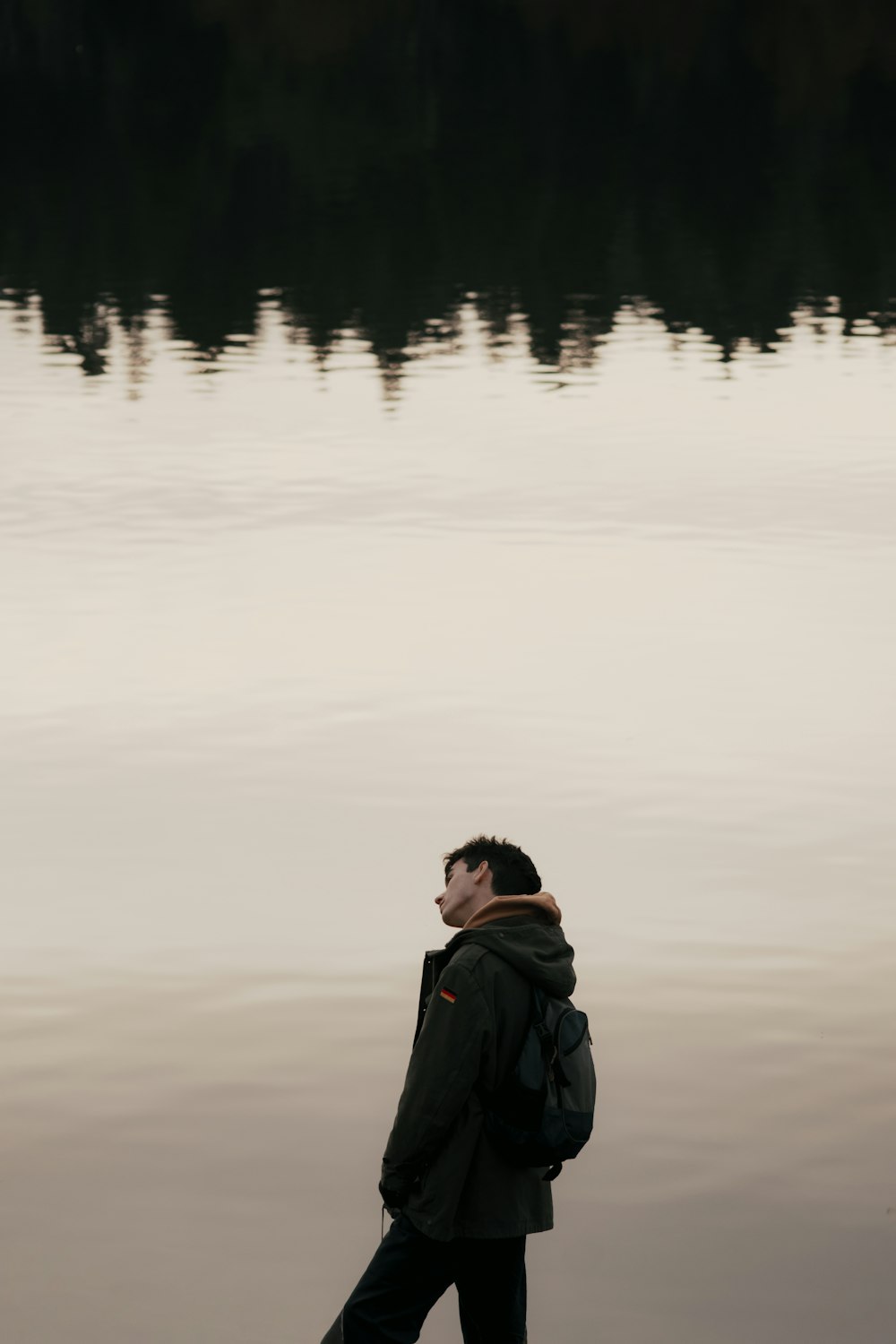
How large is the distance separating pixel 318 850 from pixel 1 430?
48.5 feet

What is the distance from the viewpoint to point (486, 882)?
19.7 feet

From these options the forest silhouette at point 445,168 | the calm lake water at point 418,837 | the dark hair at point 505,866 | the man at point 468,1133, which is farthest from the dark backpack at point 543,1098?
the forest silhouette at point 445,168

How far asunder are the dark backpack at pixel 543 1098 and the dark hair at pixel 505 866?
264 millimetres

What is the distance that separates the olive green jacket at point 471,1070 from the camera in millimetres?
5781

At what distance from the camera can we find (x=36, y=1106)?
331 inches

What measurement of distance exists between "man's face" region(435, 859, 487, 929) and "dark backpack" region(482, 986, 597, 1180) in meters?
0.27

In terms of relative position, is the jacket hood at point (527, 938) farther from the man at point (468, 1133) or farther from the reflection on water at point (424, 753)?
the reflection on water at point (424, 753)

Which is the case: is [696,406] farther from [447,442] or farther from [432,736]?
[432,736]

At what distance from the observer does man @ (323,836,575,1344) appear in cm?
579

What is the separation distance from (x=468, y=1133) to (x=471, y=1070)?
0.64 feet

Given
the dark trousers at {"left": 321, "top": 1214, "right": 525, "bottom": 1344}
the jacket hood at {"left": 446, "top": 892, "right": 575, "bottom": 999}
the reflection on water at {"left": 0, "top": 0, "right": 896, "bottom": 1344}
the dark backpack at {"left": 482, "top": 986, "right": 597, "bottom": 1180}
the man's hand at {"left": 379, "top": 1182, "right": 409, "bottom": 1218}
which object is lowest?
the reflection on water at {"left": 0, "top": 0, "right": 896, "bottom": 1344}

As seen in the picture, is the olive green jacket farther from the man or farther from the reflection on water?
the reflection on water

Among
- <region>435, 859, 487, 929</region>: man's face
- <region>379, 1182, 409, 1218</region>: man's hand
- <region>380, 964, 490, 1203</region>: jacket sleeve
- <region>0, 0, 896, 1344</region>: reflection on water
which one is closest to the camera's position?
<region>380, 964, 490, 1203</region>: jacket sleeve

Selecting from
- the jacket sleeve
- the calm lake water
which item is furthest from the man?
the calm lake water
